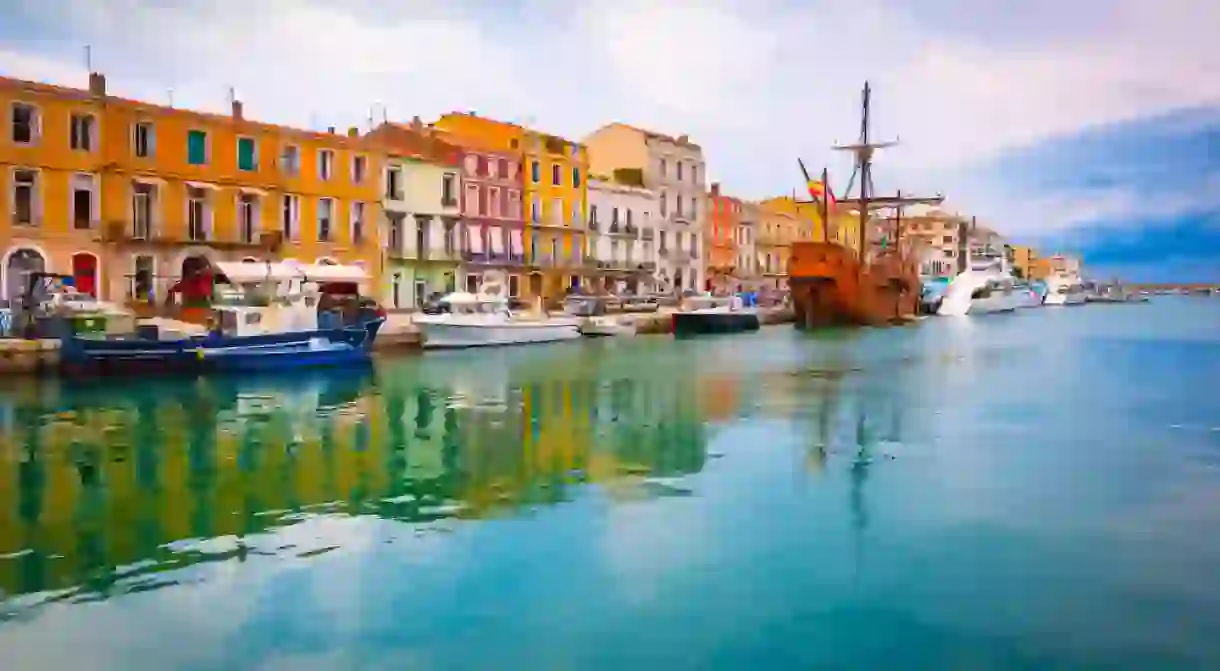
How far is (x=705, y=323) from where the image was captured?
113 ft

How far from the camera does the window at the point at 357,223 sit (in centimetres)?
2950

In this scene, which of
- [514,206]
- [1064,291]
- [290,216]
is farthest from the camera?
[1064,291]

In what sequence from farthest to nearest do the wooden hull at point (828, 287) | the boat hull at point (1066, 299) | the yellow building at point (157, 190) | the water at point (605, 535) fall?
the boat hull at point (1066, 299) → the wooden hull at point (828, 287) → the yellow building at point (157, 190) → the water at point (605, 535)

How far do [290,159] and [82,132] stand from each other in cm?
552

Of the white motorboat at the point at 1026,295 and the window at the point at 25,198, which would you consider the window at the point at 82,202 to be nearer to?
the window at the point at 25,198

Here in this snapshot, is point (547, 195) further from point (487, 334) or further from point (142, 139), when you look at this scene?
point (142, 139)

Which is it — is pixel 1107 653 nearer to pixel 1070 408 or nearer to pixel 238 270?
pixel 1070 408

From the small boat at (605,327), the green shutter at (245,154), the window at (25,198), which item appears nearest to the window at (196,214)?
the green shutter at (245,154)

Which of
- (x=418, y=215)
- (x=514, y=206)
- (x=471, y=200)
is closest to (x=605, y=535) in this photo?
(x=418, y=215)

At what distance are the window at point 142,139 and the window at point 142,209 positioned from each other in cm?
67

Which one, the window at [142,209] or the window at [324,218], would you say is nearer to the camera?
the window at [142,209]

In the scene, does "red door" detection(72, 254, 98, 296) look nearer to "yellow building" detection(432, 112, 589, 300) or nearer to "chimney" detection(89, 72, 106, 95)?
"chimney" detection(89, 72, 106, 95)

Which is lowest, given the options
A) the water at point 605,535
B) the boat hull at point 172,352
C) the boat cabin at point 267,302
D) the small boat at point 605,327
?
the water at point 605,535

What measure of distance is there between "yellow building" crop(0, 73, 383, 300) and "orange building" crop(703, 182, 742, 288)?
22.7m
